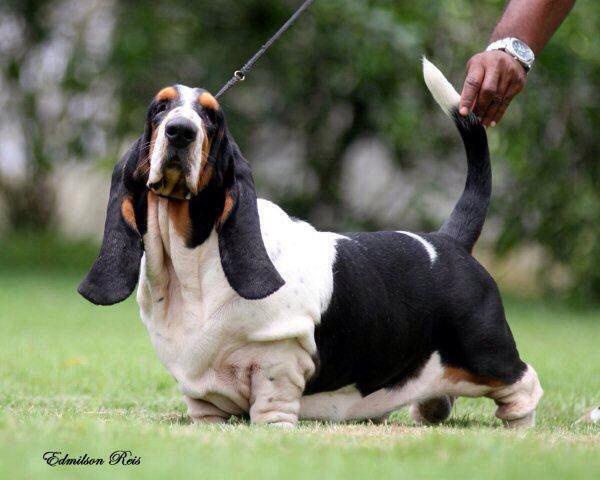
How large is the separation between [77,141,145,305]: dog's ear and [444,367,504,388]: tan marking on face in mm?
1540

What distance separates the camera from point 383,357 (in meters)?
5.35

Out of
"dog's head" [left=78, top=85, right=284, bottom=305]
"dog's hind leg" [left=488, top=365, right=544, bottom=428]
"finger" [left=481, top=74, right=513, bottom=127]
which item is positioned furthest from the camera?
"finger" [left=481, top=74, right=513, bottom=127]

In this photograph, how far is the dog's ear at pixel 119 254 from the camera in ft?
16.3

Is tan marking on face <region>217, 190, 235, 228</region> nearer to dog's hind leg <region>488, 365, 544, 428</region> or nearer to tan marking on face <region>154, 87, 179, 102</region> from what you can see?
tan marking on face <region>154, 87, 179, 102</region>

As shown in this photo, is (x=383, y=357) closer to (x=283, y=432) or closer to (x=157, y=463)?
(x=283, y=432)

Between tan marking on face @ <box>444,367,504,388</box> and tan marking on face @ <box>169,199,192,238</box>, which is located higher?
tan marking on face @ <box>169,199,192,238</box>

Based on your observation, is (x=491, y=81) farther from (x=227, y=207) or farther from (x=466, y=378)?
(x=227, y=207)

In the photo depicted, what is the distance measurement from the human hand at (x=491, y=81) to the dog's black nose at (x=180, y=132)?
1563mm

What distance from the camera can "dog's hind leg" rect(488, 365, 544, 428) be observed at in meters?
5.59

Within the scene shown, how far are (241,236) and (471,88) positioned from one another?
1.48 metres

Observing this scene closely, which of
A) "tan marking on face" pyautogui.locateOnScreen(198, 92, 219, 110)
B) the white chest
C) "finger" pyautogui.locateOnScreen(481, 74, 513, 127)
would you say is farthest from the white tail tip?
"tan marking on face" pyautogui.locateOnScreen(198, 92, 219, 110)

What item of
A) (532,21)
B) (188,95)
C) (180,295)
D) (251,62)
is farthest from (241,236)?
(532,21)

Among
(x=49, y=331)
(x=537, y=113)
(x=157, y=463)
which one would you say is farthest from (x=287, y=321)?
(x=537, y=113)

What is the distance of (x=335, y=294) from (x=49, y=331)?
4637mm
